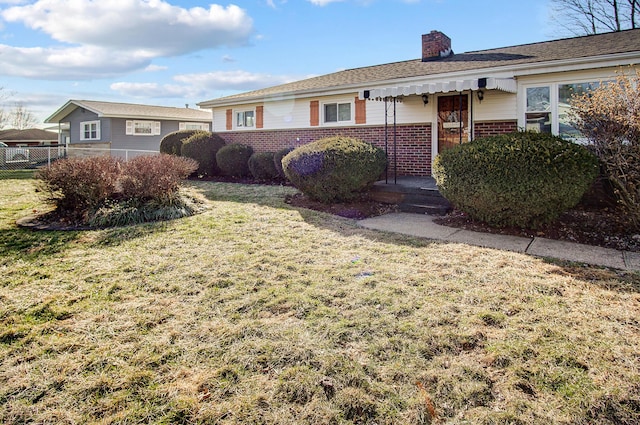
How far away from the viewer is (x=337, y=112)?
12.6 meters

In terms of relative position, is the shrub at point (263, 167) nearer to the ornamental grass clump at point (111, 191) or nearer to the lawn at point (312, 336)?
the ornamental grass clump at point (111, 191)

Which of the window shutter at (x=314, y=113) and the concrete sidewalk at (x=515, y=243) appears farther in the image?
the window shutter at (x=314, y=113)

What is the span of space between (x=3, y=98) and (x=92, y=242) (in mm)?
43908

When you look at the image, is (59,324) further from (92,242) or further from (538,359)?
(538,359)

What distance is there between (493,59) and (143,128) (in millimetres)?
21339

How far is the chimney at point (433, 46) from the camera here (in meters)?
12.7

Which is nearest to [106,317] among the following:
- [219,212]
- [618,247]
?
[219,212]

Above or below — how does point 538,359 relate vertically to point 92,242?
below

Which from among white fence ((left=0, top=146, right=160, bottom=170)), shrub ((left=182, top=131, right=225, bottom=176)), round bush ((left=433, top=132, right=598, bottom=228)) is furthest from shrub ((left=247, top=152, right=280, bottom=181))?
white fence ((left=0, top=146, right=160, bottom=170))

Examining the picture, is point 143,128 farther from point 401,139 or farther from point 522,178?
point 522,178

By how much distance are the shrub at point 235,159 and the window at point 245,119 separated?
65.9 inches

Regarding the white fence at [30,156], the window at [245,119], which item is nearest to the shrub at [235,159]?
the window at [245,119]

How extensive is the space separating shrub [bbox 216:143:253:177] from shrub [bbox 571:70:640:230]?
1013cm

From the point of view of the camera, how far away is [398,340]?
2.98 meters
